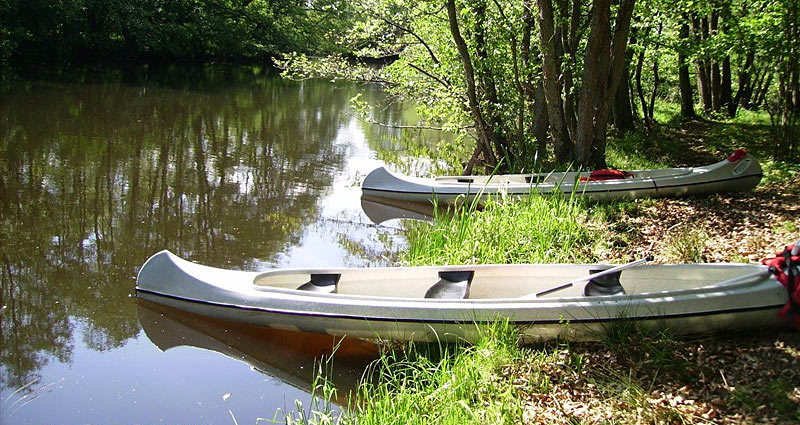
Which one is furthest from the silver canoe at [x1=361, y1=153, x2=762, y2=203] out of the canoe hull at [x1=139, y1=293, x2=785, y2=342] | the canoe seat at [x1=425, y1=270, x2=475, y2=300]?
the canoe hull at [x1=139, y1=293, x2=785, y2=342]

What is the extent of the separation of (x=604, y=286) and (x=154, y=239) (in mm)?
5632

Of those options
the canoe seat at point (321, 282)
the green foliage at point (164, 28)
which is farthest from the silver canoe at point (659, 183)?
the green foliage at point (164, 28)

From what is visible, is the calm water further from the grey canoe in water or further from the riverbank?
the riverbank

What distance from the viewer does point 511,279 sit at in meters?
5.75

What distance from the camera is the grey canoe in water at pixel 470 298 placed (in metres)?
4.71

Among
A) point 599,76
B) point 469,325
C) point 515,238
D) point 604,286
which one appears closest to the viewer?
point 469,325

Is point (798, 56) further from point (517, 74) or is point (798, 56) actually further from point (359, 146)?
point (359, 146)

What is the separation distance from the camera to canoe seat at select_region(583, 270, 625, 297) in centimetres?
522

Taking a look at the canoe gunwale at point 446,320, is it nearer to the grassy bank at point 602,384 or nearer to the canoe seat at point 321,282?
the grassy bank at point 602,384

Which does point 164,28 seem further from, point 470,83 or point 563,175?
point 563,175

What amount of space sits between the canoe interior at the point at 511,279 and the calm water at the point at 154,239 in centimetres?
51

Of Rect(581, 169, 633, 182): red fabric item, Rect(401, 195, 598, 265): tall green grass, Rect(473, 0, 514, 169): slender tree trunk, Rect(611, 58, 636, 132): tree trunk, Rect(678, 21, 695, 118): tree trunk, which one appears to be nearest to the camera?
Rect(401, 195, 598, 265): tall green grass

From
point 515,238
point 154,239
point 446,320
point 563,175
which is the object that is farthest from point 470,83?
point 446,320

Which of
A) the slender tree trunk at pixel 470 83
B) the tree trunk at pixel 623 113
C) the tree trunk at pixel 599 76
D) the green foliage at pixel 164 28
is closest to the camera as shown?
the tree trunk at pixel 599 76
